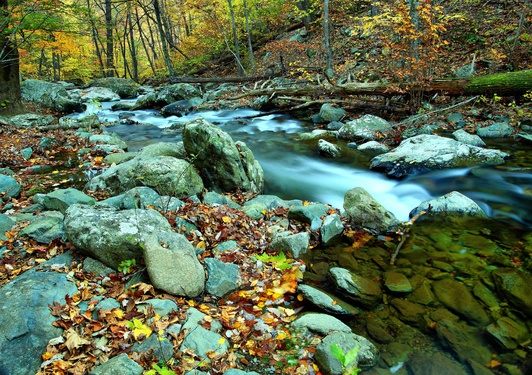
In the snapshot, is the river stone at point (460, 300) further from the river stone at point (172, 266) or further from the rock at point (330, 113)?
the rock at point (330, 113)

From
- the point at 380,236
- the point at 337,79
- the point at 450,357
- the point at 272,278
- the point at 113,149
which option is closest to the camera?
the point at 450,357

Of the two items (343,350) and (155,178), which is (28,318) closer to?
(343,350)

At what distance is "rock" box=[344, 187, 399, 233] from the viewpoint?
581 centimetres

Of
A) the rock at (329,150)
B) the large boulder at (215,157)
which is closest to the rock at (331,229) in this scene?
the large boulder at (215,157)

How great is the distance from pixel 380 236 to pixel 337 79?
10752mm

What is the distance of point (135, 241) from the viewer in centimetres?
383

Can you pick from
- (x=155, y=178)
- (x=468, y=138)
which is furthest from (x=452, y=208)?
(x=155, y=178)

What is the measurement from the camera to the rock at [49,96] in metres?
15.5

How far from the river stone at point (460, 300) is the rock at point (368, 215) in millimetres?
1432

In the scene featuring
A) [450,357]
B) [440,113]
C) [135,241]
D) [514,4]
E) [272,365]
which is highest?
[514,4]

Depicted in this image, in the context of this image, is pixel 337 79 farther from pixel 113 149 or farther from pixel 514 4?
pixel 113 149

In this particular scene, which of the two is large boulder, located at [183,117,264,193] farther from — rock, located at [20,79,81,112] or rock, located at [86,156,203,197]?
rock, located at [20,79,81,112]

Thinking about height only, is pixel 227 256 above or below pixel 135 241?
below

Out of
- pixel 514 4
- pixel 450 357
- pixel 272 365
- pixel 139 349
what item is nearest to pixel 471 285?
pixel 450 357
